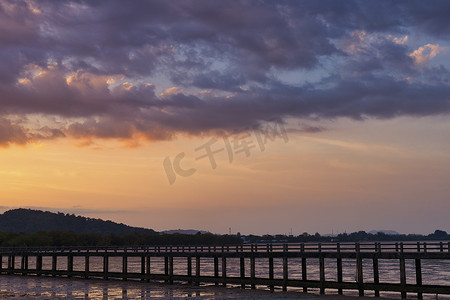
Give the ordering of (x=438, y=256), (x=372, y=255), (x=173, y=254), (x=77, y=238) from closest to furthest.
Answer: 1. (x=438, y=256)
2. (x=372, y=255)
3. (x=173, y=254)
4. (x=77, y=238)

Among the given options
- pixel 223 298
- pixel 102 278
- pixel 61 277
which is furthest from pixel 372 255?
pixel 61 277

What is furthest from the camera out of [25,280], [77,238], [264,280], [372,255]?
[77,238]

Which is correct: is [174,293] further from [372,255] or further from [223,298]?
[372,255]

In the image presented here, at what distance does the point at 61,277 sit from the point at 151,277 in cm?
1492

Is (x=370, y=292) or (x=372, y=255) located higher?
(x=372, y=255)

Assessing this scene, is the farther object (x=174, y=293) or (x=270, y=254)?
(x=270, y=254)

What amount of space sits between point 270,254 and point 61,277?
28.6 m

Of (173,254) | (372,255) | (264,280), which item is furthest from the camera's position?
(173,254)

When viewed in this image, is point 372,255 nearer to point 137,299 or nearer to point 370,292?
point 370,292

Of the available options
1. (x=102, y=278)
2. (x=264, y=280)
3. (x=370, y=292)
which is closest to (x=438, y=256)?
(x=370, y=292)

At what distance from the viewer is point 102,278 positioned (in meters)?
64.5

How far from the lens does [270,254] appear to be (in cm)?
5084

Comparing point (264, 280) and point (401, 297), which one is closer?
point (401, 297)

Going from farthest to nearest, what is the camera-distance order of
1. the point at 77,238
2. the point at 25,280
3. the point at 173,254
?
1. the point at 77,238
2. the point at 25,280
3. the point at 173,254
